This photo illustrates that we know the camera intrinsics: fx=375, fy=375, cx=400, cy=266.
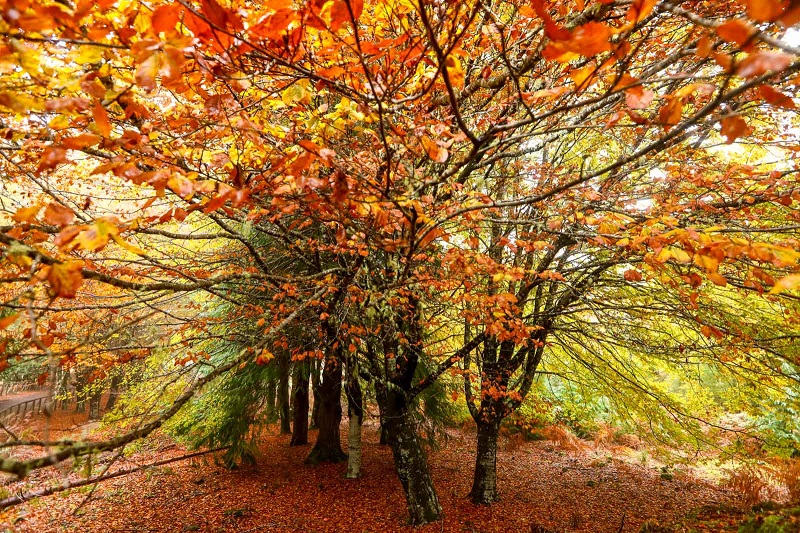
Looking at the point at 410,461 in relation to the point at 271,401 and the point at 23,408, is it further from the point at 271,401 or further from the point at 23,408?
the point at 23,408

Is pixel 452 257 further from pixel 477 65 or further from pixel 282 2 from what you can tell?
pixel 282 2

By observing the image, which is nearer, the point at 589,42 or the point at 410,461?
the point at 589,42

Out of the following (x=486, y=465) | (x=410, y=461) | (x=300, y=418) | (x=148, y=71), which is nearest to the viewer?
(x=148, y=71)

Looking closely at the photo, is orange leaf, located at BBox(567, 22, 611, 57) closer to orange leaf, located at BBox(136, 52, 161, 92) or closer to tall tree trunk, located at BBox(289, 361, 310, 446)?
orange leaf, located at BBox(136, 52, 161, 92)

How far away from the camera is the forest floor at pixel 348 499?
20.9 ft

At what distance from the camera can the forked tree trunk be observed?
22.8 feet

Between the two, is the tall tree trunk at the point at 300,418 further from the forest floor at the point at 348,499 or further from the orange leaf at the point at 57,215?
the orange leaf at the point at 57,215

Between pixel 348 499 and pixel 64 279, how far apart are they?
7759 mm

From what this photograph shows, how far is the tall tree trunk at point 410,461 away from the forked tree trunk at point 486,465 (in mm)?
1456

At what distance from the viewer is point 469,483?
8391mm

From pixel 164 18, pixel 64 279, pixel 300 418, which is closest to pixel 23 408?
pixel 300 418

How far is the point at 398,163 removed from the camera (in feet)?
8.25

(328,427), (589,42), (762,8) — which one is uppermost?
(589,42)

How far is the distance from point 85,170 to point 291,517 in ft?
24.2
